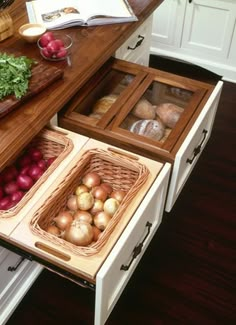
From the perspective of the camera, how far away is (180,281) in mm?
1737

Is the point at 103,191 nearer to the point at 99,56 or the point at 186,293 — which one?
the point at 99,56

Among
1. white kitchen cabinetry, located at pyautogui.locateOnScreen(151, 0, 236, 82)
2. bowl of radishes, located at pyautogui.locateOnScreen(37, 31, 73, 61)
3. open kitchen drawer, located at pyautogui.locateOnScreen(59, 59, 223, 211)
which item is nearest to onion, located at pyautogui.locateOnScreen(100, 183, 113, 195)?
open kitchen drawer, located at pyautogui.locateOnScreen(59, 59, 223, 211)

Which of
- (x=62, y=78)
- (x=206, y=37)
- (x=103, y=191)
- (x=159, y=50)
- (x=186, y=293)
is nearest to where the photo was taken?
(x=103, y=191)

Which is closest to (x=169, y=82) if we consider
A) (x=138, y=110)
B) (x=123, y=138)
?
(x=138, y=110)

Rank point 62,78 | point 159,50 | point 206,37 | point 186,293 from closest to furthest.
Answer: point 62,78, point 186,293, point 206,37, point 159,50

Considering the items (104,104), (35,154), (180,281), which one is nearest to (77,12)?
(104,104)

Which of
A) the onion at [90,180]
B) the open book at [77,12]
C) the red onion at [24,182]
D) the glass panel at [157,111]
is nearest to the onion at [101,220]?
the onion at [90,180]

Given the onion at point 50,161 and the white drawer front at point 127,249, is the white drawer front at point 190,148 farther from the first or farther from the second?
the onion at point 50,161

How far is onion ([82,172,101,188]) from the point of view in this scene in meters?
1.30

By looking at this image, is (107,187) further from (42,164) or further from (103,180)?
(42,164)

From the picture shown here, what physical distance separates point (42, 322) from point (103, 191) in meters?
0.65

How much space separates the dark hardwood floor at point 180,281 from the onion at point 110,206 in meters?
0.58

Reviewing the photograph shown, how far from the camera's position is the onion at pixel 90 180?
1301mm

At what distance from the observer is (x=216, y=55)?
275cm
